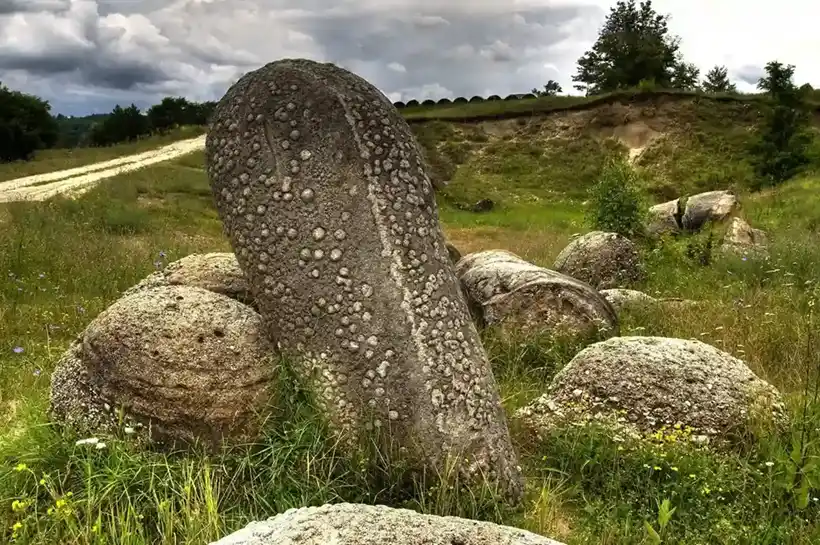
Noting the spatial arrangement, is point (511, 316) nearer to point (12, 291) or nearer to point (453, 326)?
point (453, 326)

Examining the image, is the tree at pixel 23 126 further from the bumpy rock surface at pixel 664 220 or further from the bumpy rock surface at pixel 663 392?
the bumpy rock surface at pixel 663 392

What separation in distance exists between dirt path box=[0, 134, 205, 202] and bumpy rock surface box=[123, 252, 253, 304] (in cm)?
1303

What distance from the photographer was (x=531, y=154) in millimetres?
33219

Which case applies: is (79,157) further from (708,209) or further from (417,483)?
(417,483)

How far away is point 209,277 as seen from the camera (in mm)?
4980

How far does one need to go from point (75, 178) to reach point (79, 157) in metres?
7.41

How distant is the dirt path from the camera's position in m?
18.0

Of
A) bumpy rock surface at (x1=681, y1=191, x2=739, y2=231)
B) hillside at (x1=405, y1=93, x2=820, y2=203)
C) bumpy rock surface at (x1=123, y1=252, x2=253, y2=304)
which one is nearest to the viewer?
bumpy rock surface at (x1=123, y1=252, x2=253, y2=304)

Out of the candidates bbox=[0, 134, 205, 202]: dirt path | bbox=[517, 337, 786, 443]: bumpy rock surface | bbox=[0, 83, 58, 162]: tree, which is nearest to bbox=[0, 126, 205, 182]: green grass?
bbox=[0, 134, 205, 202]: dirt path

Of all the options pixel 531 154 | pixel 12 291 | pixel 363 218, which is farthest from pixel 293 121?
pixel 531 154

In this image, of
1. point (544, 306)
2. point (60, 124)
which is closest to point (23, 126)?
point (60, 124)

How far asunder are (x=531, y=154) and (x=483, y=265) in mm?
26484

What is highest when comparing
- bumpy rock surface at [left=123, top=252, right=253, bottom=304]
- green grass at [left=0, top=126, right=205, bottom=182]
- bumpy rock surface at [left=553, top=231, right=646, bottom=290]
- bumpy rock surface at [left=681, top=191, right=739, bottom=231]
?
green grass at [left=0, top=126, right=205, bottom=182]

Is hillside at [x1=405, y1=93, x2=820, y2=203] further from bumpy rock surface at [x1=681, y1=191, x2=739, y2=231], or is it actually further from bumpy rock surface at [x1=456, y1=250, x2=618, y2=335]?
bumpy rock surface at [x1=456, y1=250, x2=618, y2=335]
